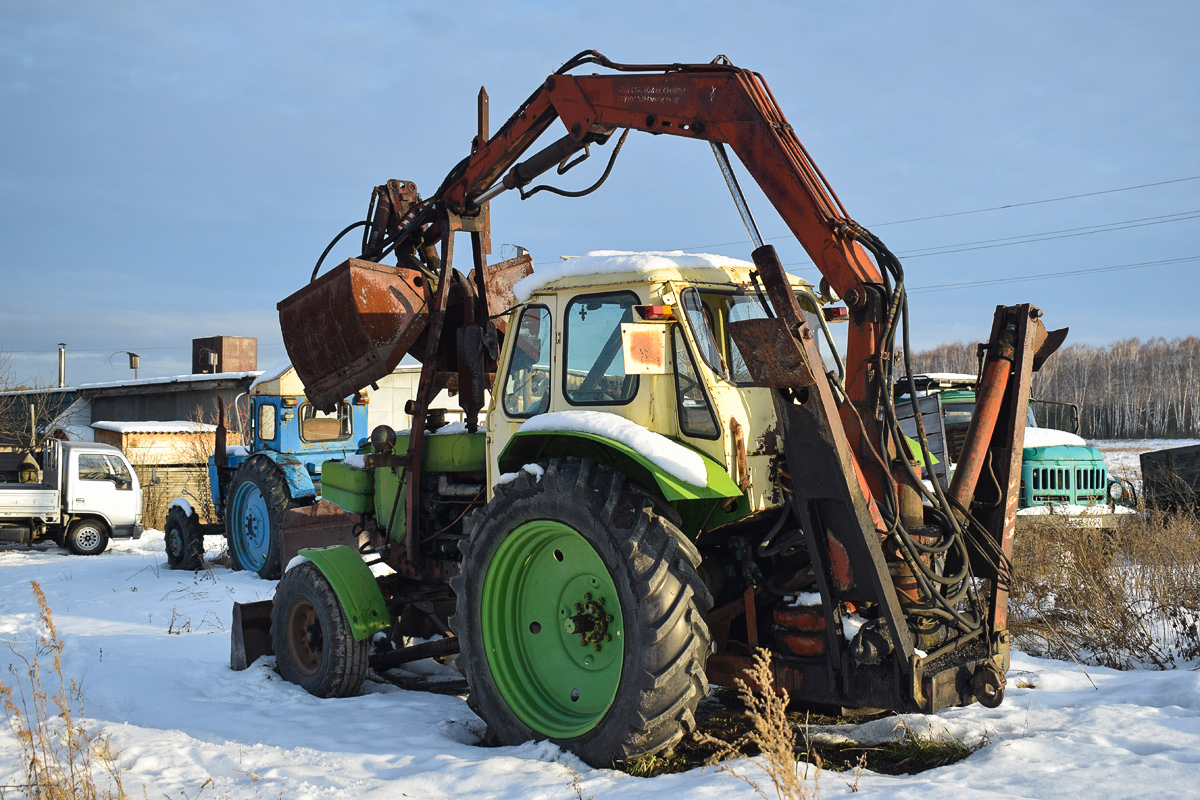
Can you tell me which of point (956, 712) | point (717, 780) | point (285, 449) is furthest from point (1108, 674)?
point (285, 449)

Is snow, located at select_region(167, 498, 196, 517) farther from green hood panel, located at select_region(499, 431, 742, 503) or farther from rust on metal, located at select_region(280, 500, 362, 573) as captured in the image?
green hood panel, located at select_region(499, 431, 742, 503)

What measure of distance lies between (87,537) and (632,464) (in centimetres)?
1444

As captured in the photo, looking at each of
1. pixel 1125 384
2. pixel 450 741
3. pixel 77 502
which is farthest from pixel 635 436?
pixel 1125 384

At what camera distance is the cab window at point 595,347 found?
15.1ft

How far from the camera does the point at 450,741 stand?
460 centimetres

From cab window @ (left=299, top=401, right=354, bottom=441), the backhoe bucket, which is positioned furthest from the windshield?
cab window @ (left=299, top=401, right=354, bottom=441)

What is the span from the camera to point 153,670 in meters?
6.07

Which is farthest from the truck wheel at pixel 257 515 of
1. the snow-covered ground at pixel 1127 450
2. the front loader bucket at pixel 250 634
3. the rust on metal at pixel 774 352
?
the snow-covered ground at pixel 1127 450

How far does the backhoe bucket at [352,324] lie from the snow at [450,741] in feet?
6.81

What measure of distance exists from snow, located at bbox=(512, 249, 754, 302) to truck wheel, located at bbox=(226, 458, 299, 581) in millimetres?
7768

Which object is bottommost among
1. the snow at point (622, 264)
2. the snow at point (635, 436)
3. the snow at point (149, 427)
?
the snow at point (635, 436)

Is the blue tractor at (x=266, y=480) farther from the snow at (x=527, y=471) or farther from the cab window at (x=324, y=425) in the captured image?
the snow at (x=527, y=471)

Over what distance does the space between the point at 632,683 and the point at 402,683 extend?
9.48 ft

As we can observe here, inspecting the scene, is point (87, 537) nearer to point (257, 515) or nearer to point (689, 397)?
point (257, 515)
